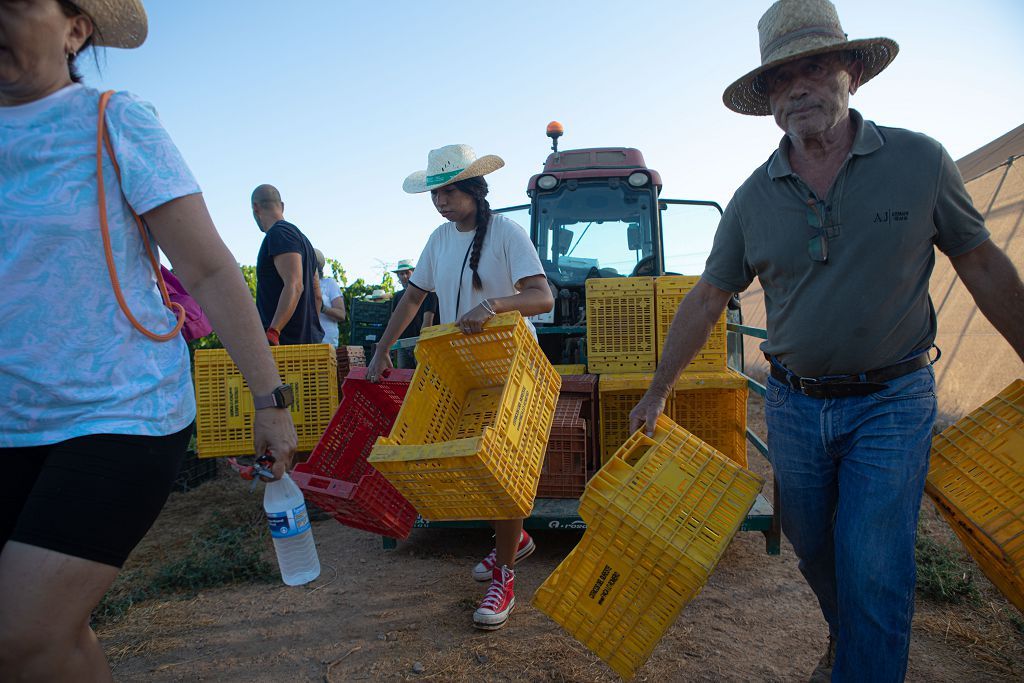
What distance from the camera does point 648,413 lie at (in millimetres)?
2771

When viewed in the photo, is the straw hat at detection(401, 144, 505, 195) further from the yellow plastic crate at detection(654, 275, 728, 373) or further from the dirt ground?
the dirt ground

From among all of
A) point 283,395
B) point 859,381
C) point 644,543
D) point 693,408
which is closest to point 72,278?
point 283,395

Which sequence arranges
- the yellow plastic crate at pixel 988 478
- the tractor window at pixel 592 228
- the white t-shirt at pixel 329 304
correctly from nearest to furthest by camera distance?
the yellow plastic crate at pixel 988 478 → the tractor window at pixel 592 228 → the white t-shirt at pixel 329 304

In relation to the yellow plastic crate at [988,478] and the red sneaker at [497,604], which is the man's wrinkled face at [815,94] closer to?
the yellow plastic crate at [988,478]

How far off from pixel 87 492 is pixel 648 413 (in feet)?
6.49

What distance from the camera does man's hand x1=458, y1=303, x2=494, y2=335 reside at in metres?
3.04

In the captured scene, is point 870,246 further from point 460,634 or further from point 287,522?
point 460,634

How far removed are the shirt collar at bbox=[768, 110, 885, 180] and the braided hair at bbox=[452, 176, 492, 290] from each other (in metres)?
1.54

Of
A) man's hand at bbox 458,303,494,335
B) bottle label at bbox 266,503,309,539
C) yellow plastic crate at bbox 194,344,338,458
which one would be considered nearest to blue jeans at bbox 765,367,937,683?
man's hand at bbox 458,303,494,335

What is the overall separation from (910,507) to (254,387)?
2144 millimetres

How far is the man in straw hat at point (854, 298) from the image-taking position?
2.23m

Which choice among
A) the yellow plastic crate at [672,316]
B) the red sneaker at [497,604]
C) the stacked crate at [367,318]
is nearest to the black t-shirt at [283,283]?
the red sneaker at [497,604]

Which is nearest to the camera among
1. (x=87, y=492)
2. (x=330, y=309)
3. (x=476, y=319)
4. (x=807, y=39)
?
(x=87, y=492)

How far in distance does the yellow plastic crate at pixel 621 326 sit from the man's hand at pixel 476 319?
1.97m
